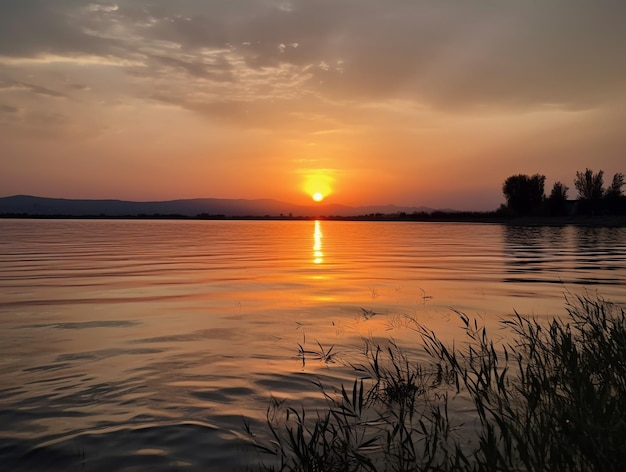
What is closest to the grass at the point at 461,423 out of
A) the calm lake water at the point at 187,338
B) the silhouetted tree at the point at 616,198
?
the calm lake water at the point at 187,338

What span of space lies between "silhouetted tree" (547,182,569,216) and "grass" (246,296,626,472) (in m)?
140

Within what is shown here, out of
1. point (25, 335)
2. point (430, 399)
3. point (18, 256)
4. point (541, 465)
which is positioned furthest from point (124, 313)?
point (18, 256)

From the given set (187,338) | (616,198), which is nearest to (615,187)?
(616,198)

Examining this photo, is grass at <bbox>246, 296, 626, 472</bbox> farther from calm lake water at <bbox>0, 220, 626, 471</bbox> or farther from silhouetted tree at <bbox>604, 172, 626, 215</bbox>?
silhouetted tree at <bbox>604, 172, 626, 215</bbox>

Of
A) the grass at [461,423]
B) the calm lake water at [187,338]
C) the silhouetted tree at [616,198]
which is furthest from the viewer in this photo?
the silhouetted tree at [616,198]

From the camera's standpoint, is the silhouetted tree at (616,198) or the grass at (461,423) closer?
the grass at (461,423)

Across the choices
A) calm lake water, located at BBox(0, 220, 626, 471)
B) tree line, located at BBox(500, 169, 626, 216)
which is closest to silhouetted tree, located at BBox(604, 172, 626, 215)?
tree line, located at BBox(500, 169, 626, 216)

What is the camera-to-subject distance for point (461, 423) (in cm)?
645

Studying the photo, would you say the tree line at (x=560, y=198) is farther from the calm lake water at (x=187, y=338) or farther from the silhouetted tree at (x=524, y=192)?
the calm lake water at (x=187, y=338)

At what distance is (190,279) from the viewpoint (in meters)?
22.9

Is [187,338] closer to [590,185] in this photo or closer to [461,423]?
[461,423]

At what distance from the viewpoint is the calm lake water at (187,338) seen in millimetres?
6035

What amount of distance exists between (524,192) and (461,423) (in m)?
154

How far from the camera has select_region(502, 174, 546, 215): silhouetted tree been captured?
148 metres
